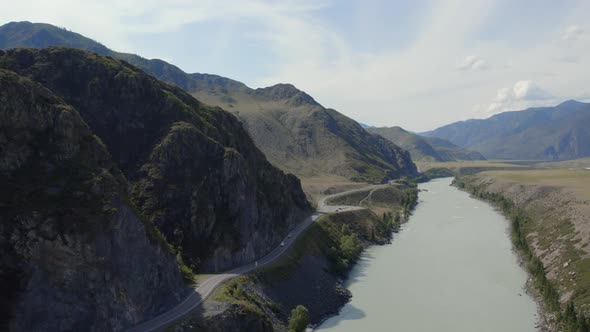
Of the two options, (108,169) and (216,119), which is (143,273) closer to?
(108,169)

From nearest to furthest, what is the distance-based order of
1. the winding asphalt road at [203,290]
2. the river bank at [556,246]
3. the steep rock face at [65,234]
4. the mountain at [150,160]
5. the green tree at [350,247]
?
the steep rock face at [65,234] < the winding asphalt road at [203,290] < the mountain at [150,160] < the river bank at [556,246] < the green tree at [350,247]

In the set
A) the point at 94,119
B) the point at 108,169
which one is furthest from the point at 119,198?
the point at 94,119

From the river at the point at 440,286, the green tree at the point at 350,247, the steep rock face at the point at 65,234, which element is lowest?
the river at the point at 440,286

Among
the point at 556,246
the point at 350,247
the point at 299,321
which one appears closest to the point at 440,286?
the point at 350,247

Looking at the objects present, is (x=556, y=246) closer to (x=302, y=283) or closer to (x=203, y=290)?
(x=302, y=283)

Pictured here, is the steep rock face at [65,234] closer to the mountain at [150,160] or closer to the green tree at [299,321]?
the mountain at [150,160]

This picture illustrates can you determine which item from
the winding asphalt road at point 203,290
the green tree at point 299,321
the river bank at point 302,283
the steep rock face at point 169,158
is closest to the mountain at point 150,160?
the steep rock face at point 169,158
